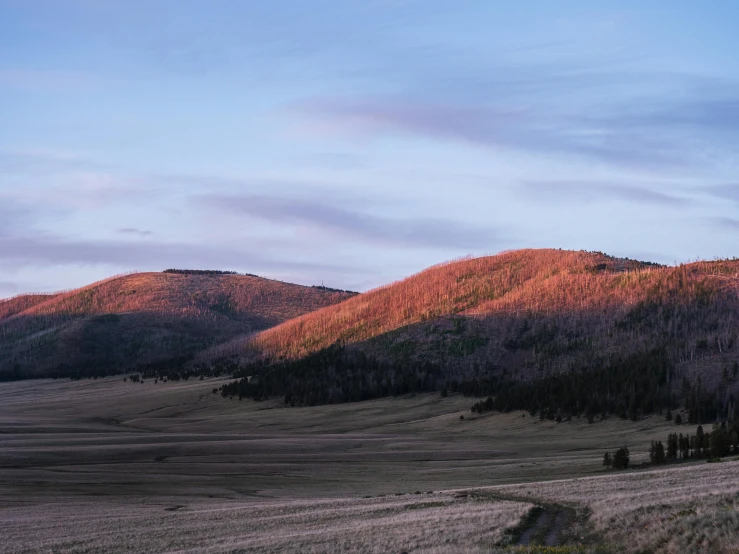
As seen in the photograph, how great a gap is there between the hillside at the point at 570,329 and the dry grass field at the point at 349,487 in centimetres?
2360

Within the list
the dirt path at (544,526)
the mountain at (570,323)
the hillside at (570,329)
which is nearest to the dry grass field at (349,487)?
the dirt path at (544,526)

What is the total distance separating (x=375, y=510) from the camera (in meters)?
33.6

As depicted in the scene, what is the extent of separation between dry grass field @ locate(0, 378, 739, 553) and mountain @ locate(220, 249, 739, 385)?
90.4ft

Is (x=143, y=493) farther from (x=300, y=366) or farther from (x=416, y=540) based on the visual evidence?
(x=300, y=366)

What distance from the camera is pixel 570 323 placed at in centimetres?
15450

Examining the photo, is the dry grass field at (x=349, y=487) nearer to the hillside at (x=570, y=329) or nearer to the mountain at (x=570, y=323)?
the hillside at (x=570, y=329)

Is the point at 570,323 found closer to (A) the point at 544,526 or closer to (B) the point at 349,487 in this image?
(B) the point at 349,487

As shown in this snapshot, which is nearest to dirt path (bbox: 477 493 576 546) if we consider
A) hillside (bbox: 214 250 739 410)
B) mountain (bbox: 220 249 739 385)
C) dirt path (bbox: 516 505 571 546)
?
dirt path (bbox: 516 505 571 546)

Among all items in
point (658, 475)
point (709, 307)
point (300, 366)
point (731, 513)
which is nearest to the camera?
point (731, 513)

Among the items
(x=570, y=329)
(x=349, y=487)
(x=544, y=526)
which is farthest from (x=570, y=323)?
(x=544, y=526)

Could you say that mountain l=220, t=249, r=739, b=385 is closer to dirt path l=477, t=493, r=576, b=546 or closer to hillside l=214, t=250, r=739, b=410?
hillside l=214, t=250, r=739, b=410

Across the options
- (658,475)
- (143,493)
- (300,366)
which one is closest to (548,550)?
(658,475)

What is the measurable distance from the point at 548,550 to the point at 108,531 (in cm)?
1865

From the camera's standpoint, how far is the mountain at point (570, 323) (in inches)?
5094
